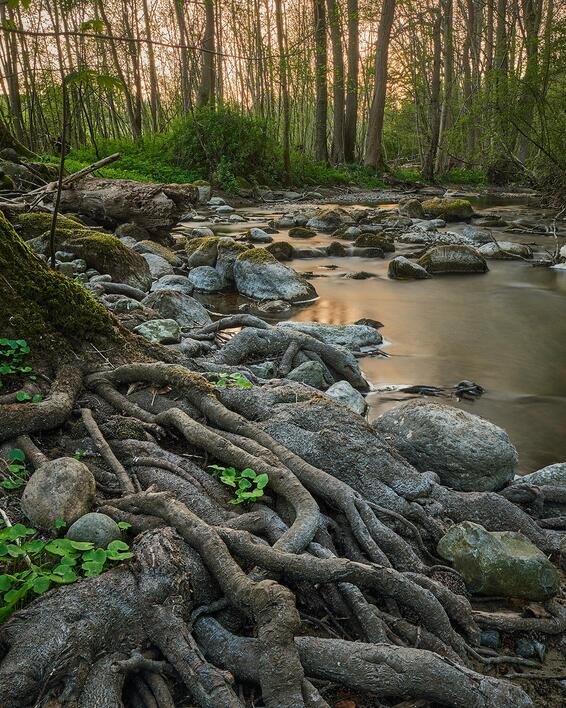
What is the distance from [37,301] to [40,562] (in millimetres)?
1952

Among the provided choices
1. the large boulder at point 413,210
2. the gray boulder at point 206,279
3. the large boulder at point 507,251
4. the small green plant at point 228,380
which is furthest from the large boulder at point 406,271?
the small green plant at point 228,380

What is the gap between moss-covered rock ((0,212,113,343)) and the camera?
370 centimetres

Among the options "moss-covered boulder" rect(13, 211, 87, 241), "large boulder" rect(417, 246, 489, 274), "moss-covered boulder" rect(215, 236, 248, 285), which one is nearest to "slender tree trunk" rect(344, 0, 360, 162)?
"large boulder" rect(417, 246, 489, 274)

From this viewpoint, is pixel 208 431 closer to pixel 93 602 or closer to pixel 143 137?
pixel 93 602

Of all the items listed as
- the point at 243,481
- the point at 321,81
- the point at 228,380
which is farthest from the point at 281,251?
the point at 321,81

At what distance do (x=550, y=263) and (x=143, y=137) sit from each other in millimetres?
21526

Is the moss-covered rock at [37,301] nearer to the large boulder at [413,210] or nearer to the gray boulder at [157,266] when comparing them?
the gray boulder at [157,266]

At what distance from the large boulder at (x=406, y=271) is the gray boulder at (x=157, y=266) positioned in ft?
17.2

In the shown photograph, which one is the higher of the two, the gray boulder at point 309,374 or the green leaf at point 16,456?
the green leaf at point 16,456

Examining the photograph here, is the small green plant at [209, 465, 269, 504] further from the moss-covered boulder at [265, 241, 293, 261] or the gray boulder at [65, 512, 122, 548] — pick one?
the moss-covered boulder at [265, 241, 293, 261]

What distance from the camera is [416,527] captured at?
3396 millimetres

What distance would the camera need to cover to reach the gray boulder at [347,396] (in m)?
5.55

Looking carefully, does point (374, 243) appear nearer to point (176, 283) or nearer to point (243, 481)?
point (176, 283)

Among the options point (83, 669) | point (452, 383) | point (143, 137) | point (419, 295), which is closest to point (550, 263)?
point (419, 295)
